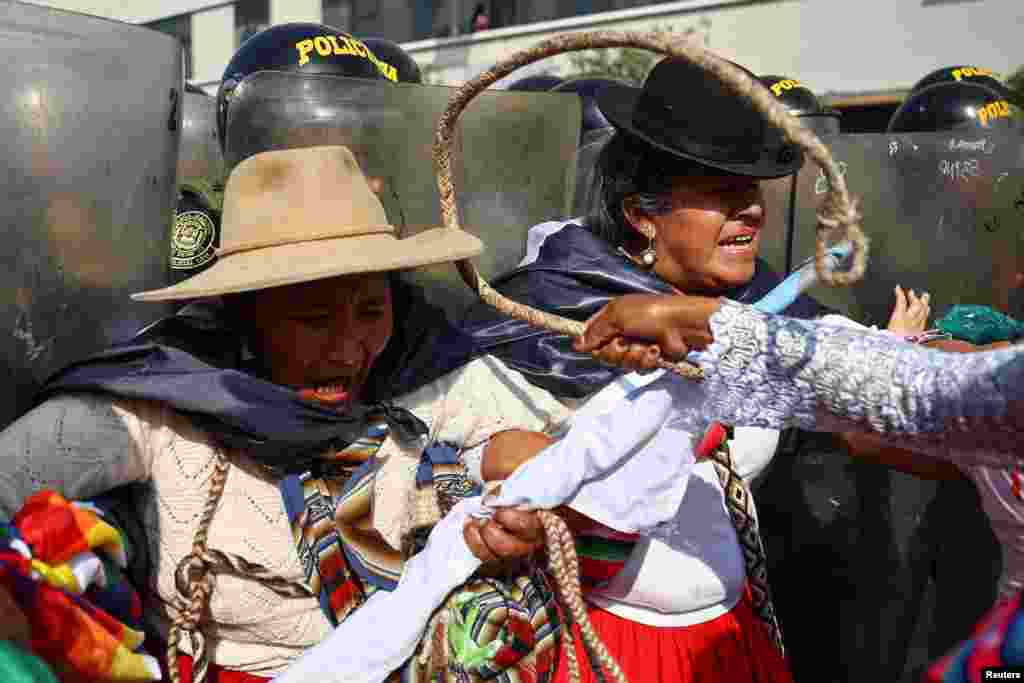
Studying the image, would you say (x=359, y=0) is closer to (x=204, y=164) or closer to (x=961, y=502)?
(x=204, y=164)

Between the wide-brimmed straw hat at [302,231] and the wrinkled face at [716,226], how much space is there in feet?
1.89

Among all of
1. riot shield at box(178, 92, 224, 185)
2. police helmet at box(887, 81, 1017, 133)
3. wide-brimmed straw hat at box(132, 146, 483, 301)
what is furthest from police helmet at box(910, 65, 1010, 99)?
wide-brimmed straw hat at box(132, 146, 483, 301)

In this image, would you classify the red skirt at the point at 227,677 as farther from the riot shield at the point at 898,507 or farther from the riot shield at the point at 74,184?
the riot shield at the point at 898,507

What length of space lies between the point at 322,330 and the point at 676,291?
2.92 ft

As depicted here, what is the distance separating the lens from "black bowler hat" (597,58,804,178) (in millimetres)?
2254

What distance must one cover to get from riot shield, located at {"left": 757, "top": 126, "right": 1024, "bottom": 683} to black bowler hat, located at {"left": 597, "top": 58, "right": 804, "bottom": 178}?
110 centimetres

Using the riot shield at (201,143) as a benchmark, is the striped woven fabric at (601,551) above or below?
below

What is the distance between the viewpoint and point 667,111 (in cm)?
234

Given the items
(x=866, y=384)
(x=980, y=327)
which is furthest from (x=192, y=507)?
(x=980, y=327)

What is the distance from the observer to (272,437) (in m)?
1.84

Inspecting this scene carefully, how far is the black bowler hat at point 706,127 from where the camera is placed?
7.39 ft

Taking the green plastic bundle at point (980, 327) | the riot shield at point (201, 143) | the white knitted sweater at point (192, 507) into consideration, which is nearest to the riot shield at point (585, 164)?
the green plastic bundle at point (980, 327)

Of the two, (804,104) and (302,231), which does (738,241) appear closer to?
(302,231)

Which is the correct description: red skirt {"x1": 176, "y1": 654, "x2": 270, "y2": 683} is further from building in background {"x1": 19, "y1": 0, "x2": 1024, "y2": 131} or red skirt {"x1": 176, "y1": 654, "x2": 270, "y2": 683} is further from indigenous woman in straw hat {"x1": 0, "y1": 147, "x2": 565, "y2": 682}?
building in background {"x1": 19, "y1": 0, "x2": 1024, "y2": 131}
